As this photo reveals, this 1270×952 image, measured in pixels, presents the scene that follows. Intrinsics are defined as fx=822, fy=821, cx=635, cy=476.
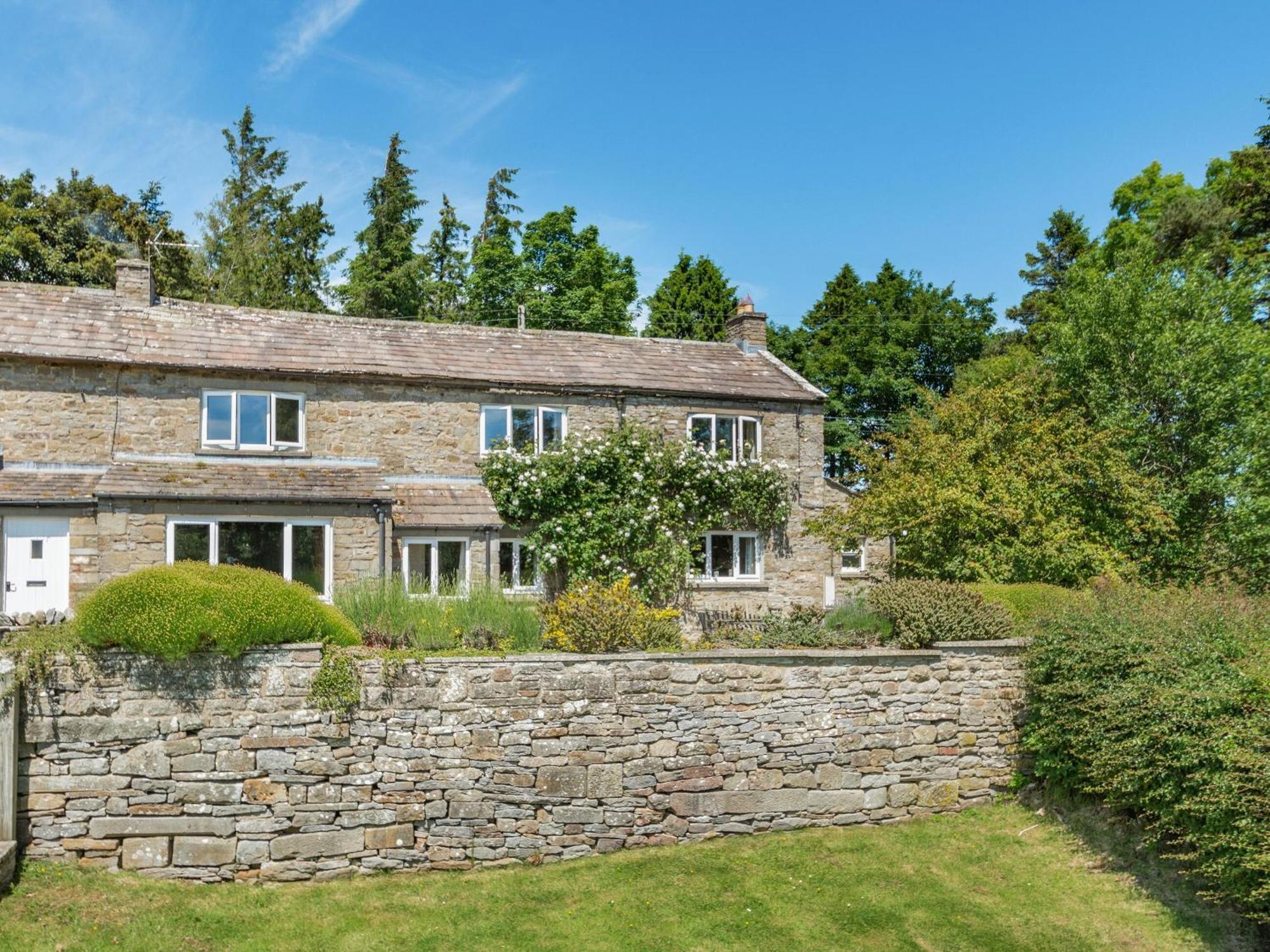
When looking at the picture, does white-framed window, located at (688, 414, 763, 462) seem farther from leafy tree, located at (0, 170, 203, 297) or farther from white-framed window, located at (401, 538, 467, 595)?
leafy tree, located at (0, 170, 203, 297)

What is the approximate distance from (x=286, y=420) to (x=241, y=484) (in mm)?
1888

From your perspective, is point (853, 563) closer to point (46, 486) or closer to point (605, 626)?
point (605, 626)

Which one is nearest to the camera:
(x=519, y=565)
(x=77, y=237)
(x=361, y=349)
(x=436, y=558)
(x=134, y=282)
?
(x=436, y=558)

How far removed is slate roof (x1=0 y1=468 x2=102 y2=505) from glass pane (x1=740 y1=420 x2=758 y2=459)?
13.4m

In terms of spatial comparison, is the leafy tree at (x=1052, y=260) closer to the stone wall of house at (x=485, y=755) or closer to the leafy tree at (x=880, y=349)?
the leafy tree at (x=880, y=349)

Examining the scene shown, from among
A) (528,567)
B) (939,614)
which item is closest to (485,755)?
(939,614)

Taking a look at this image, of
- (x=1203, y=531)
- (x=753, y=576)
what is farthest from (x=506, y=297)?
(x=1203, y=531)

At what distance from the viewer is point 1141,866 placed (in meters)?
9.25

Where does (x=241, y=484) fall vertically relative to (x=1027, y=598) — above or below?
above

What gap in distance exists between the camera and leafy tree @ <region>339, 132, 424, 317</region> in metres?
34.2

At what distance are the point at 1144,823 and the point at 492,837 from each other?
762 centimetres

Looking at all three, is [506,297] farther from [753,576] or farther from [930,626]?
[930,626]

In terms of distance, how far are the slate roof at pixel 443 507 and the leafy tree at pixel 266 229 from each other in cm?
2151

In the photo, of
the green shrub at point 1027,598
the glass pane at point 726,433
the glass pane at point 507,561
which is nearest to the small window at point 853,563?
the glass pane at point 726,433
